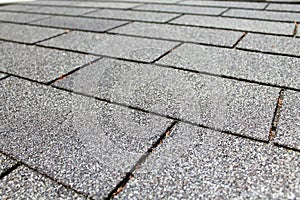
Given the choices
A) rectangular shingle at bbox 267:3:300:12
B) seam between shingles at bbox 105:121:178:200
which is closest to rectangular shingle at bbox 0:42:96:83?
seam between shingles at bbox 105:121:178:200

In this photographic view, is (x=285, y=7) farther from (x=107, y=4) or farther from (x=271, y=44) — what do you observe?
(x=107, y=4)

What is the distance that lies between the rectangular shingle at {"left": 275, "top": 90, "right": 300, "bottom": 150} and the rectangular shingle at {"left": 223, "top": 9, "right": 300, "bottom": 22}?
1761 millimetres

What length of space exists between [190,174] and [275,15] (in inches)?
110

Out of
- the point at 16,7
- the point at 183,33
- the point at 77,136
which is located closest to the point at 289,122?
the point at 77,136

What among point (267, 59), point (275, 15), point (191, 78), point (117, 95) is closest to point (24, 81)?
point (117, 95)

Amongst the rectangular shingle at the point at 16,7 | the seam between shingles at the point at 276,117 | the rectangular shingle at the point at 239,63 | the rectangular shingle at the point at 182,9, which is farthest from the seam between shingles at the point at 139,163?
the rectangular shingle at the point at 16,7

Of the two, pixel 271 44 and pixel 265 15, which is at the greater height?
pixel 265 15

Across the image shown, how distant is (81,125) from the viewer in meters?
1.54

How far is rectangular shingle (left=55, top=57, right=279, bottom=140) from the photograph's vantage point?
1510 mm

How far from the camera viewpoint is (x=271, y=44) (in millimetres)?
2457

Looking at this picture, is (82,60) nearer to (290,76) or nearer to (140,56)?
(140,56)

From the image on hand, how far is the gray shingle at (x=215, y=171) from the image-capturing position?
3.55 feet

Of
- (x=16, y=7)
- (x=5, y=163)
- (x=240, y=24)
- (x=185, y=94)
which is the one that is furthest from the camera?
(x=16, y=7)

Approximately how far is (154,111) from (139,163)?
17.4 inches
